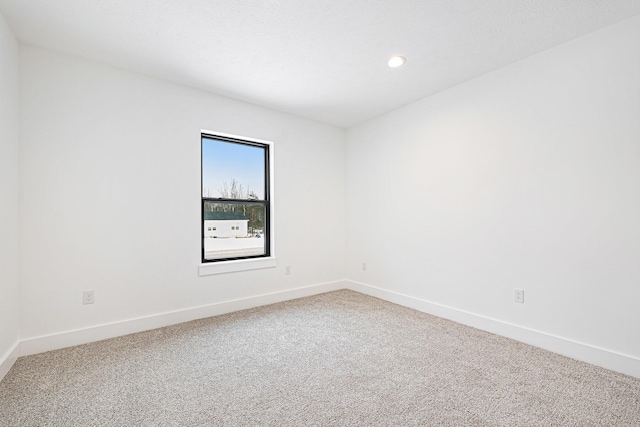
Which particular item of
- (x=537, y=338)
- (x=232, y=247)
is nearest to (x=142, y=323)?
(x=232, y=247)

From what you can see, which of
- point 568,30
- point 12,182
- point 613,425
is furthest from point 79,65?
point 613,425

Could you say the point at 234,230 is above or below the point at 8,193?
below

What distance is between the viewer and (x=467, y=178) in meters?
3.04

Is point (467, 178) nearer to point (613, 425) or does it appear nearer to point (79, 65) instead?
point (613, 425)

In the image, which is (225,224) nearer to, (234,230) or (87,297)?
(234,230)

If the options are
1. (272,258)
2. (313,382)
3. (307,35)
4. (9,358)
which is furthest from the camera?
(272,258)

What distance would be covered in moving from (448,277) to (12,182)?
3.87 meters

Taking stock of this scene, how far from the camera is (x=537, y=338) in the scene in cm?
250

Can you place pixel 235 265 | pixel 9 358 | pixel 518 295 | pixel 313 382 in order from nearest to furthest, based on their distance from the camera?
pixel 313 382
pixel 9 358
pixel 518 295
pixel 235 265

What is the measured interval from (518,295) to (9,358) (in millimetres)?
3967

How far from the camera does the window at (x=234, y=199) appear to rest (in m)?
3.44

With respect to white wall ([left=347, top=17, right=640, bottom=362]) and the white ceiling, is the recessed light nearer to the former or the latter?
the white ceiling

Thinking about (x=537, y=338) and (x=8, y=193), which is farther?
(x=537, y=338)

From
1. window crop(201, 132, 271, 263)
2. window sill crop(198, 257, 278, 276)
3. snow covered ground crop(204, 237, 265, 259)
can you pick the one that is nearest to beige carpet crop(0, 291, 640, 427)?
window sill crop(198, 257, 278, 276)
